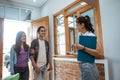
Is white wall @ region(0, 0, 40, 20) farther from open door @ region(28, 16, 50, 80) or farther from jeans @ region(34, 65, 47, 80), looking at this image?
jeans @ region(34, 65, 47, 80)

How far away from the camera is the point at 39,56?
235 cm

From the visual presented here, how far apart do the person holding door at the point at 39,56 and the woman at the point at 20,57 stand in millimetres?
174

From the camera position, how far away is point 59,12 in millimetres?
3750

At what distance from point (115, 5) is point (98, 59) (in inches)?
39.2

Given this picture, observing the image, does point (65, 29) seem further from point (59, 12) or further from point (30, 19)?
point (30, 19)

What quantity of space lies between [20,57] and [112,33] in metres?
1.72

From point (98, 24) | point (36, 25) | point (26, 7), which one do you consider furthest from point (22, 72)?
point (26, 7)

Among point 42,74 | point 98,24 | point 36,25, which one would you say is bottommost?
Result: point 42,74

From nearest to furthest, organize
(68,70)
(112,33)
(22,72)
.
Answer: (112,33) < (22,72) < (68,70)

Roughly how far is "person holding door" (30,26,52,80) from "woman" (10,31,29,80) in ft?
0.57

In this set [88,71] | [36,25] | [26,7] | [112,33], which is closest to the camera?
[88,71]

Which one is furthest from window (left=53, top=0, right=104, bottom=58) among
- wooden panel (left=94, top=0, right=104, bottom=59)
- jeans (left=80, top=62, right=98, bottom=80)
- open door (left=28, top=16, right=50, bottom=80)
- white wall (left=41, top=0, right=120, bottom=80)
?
jeans (left=80, top=62, right=98, bottom=80)

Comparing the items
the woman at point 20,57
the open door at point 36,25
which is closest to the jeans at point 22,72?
the woman at point 20,57

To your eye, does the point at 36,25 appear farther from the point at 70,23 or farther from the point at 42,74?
the point at 42,74
